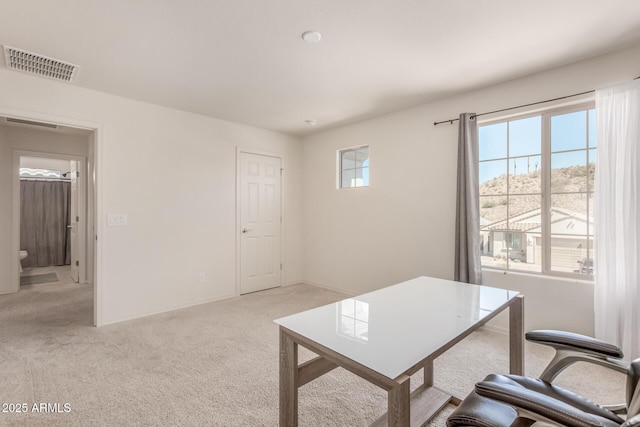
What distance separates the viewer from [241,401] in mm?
1897

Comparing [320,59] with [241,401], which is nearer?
[241,401]

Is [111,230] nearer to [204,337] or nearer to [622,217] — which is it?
[204,337]

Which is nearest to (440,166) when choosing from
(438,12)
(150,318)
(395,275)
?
(395,275)

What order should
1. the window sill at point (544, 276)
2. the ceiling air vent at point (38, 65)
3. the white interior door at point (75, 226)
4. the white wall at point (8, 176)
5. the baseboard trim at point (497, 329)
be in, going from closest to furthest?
the ceiling air vent at point (38, 65) < the window sill at point (544, 276) < the baseboard trim at point (497, 329) < the white wall at point (8, 176) < the white interior door at point (75, 226)

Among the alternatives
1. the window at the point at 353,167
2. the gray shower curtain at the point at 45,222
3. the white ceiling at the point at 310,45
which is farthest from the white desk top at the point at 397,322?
the gray shower curtain at the point at 45,222

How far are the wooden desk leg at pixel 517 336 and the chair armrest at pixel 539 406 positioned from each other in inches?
39.0

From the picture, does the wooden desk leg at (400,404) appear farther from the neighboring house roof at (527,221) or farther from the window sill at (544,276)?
the neighboring house roof at (527,221)

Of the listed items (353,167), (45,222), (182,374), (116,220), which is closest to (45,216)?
(45,222)

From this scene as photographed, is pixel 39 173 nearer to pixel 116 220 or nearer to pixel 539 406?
pixel 116 220

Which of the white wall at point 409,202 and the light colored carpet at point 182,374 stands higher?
the white wall at point 409,202

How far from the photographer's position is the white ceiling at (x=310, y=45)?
1.89 meters

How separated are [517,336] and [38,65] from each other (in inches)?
168

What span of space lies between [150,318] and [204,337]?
0.95 meters

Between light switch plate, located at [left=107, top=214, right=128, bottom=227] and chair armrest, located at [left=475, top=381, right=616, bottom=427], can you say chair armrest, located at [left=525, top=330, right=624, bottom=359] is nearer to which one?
chair armrest, located at [left=475, top=381, right=616, bottom=427]
